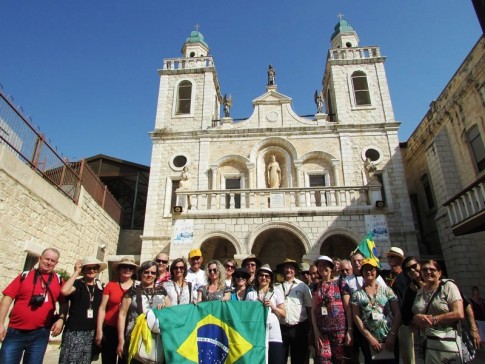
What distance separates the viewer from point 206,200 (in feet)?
42.6

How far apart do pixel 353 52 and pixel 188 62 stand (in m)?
10.5

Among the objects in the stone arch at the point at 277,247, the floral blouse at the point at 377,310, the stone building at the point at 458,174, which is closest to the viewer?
the floral blouse at the point at 377,310

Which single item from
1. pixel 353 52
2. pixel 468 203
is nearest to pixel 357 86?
pixel 353 52

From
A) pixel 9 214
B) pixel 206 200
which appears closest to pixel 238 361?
pixel 9 214

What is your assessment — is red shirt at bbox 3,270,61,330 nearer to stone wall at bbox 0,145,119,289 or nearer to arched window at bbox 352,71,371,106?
stone wall at bbox 0,145,119,289

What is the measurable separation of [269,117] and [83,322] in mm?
15212

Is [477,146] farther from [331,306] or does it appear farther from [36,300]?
[36,300]

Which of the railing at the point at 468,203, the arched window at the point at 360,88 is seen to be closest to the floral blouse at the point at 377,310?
the railing at the point at 468,203

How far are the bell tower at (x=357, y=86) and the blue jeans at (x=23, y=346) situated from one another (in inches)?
648

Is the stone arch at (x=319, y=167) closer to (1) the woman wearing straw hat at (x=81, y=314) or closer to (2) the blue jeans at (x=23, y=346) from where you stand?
(1) the woman wearing straw hat at (x=81, y=314)

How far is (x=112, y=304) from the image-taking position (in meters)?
4.22

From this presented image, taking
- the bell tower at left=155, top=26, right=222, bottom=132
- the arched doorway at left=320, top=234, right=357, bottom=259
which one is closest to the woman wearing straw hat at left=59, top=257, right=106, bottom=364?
the arched doorway at left=320, top=234, right=357, bottom=259

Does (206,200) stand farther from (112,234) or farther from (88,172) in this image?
(112,234)

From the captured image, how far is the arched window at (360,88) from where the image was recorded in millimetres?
18250
